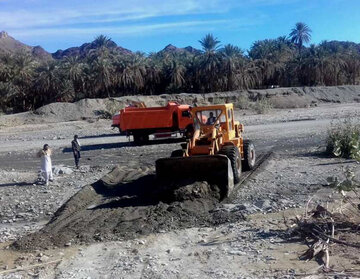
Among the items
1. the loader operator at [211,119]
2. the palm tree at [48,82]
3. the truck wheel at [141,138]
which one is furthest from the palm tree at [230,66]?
the loader operator at [211,119]

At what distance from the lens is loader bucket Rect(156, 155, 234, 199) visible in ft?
47.5

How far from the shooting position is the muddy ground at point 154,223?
354 inches

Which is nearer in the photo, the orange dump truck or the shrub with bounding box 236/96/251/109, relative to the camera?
the orange dump truck

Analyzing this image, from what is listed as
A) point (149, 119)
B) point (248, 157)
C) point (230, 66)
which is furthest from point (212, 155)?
point (230, 66)

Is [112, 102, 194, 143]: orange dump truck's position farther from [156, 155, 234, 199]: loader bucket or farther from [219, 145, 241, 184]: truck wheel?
[156, 155, 234, 199]: loader bucket

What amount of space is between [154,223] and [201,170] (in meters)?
3.21

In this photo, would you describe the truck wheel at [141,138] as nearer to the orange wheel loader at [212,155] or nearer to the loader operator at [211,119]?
the orange wheel loader at [212,155]

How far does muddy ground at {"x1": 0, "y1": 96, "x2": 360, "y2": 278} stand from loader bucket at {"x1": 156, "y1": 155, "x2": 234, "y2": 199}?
466mm

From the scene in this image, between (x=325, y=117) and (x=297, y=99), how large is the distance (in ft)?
46.0

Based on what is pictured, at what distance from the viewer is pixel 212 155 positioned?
48.2 feet

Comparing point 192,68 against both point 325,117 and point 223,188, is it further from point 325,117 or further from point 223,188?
point 223,188

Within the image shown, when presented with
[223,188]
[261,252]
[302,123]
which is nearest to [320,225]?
[261,252]

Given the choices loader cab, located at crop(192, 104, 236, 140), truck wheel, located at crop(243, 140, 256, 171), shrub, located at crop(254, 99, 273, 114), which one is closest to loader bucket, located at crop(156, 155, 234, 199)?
loader cab, located at crop(192, 104, 236, 140)

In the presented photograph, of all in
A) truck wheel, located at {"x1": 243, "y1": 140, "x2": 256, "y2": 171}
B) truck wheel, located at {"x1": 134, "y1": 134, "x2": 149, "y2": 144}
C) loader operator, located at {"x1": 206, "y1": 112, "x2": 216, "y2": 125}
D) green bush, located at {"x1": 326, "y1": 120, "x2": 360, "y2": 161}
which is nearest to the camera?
loader operator, located at {"x1": 206, "y1": 112, "x2": 216, "y2": 125}
